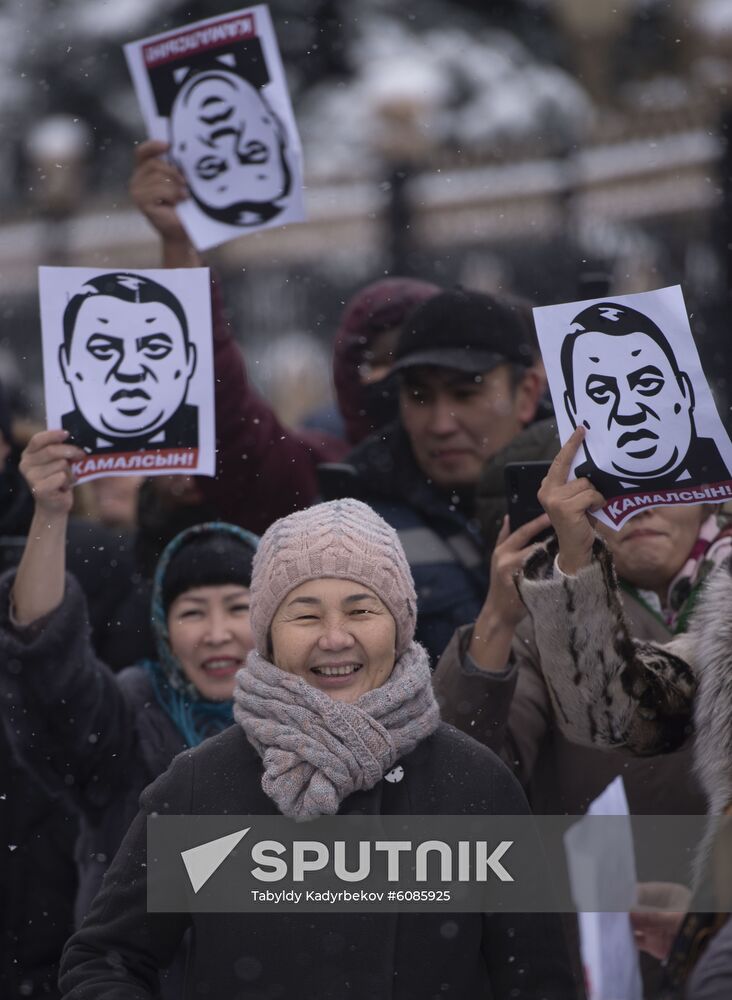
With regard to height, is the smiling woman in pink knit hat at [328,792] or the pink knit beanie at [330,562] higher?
the pink knit beanie at [330,562]

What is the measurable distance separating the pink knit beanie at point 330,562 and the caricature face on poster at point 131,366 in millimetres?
625

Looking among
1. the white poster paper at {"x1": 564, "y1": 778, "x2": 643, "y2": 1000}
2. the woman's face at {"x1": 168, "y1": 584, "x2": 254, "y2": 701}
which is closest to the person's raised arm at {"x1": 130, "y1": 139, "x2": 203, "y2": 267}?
the woman's face at {"x1": 168, "y1": 584, "x2": 254, "y2": 701}

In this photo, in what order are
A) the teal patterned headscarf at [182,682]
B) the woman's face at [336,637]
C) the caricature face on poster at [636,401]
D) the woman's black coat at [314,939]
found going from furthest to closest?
the teal patterned headscarf at [182,682], the caricature face on poster at [636,401], the woman's face at [336,637], the woman's black coat at [314,939]

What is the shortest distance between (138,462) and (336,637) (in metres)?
0.84

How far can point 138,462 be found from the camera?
2.92m

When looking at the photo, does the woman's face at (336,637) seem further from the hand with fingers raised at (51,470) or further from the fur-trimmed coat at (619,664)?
the hand with fingers raised at (51,470)

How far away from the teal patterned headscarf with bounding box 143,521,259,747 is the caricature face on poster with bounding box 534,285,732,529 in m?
0.94

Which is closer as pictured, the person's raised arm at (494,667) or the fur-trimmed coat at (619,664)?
the fur-trimmed coat at (619,664)

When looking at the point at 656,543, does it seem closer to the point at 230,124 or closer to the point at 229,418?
the point at 229,418

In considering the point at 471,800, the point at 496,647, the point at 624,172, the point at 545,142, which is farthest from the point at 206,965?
the point at 545,142

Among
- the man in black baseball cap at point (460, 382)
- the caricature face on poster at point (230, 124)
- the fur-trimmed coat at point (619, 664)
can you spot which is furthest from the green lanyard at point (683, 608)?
the caricature face on poster at point (230, 124)

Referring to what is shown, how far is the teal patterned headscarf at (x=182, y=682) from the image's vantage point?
3002 millimetres

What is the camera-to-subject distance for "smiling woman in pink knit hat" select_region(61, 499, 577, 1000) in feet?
7.01

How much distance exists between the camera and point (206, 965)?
2145mm
